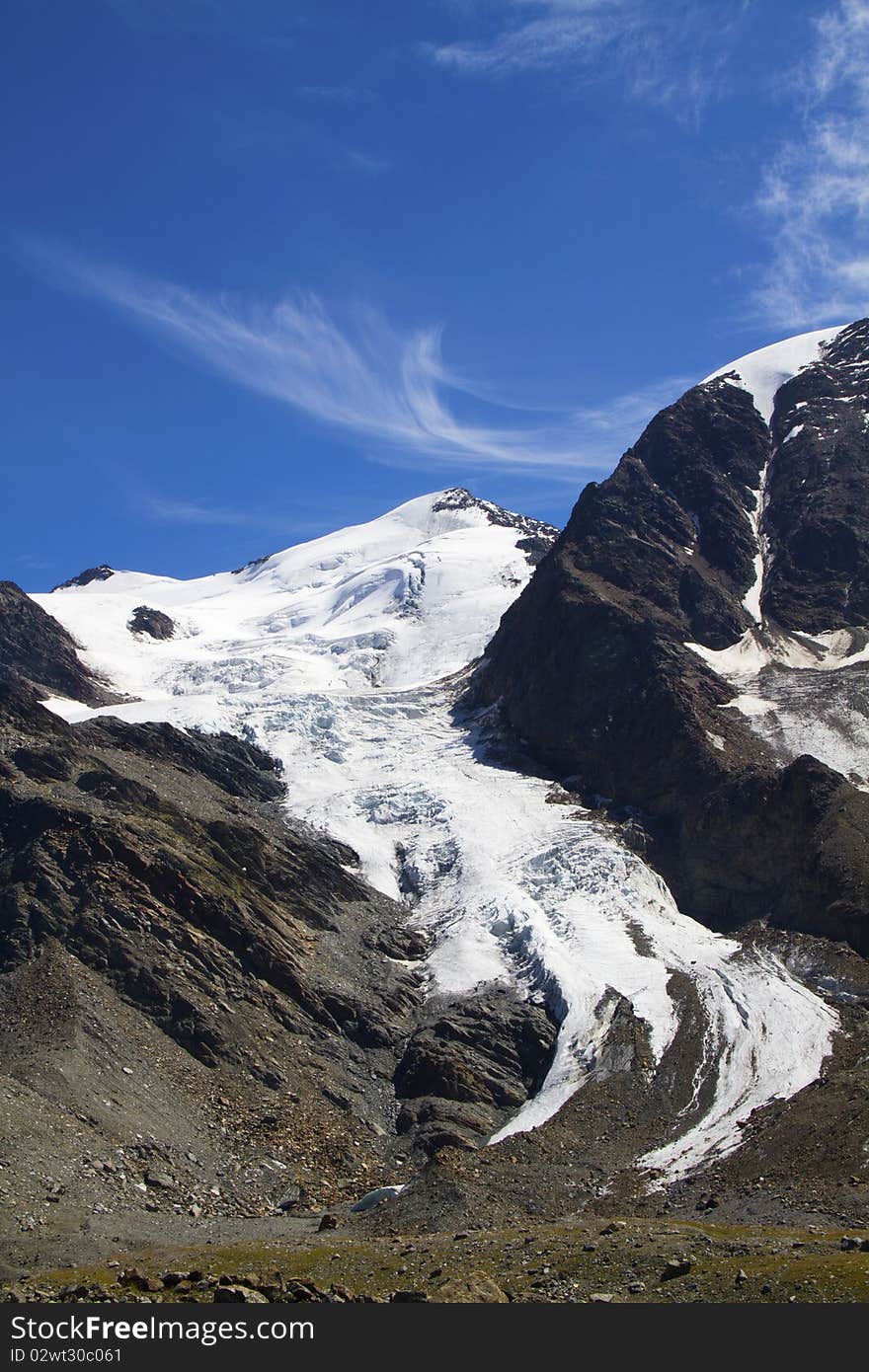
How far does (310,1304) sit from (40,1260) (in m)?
13.7

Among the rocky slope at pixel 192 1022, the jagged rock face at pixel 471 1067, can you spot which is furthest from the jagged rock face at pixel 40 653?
the jagged rock face at pixel 471 1067

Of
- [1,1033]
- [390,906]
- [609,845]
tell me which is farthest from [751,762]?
[1,1033]

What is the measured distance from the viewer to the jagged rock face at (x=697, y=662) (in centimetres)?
10856

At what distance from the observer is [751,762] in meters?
125

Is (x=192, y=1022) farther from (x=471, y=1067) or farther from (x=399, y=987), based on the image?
(x=399, y=987)

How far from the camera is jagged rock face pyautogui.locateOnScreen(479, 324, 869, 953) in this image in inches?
4274

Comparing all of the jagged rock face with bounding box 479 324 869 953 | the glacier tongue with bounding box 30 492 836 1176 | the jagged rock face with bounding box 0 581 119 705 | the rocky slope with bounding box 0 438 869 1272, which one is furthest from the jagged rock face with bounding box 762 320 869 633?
the jagged rock face with bounding box 0 581 119 705

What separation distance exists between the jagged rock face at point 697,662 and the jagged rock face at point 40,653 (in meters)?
61.3

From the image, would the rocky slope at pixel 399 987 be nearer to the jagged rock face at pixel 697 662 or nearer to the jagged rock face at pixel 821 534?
the jagged rock face at pixel 697 662

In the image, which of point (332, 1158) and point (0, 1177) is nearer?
point (0, 1177)

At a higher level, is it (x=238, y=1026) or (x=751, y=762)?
(x=751, y=762)

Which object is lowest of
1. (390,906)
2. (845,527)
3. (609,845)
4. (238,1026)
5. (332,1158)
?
(332,1158)

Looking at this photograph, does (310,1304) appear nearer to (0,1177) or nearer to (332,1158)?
(0,1177)

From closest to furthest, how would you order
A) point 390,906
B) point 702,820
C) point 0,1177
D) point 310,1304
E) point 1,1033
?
point 310,1304 → point 0,1177 → point 1,1033 → point 390,906 → point 702,820
